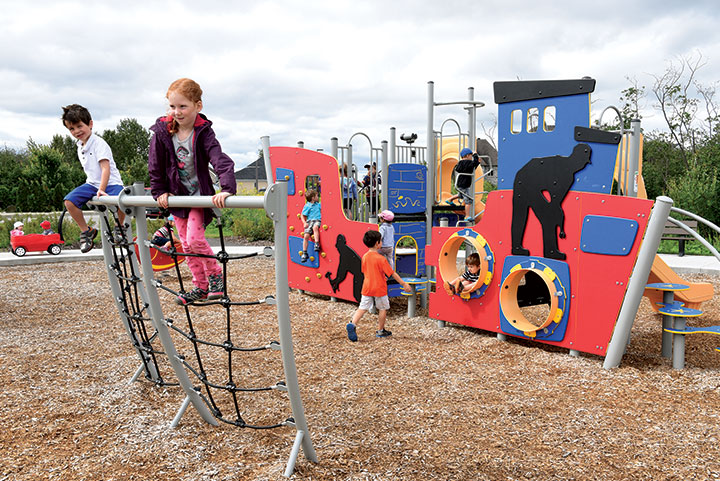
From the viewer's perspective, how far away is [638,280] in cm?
434

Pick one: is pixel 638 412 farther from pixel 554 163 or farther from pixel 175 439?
pixel 175 439

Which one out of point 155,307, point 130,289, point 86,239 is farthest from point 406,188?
point 155,307

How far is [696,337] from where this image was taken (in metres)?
5.85

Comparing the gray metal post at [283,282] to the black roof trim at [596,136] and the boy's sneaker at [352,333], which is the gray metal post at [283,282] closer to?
the boy's sneaker at [352,333]

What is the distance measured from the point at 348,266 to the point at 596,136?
362 centimetres

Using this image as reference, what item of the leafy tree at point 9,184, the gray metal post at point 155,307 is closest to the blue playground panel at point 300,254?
the gray metal post at point 155,307

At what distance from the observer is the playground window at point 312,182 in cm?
752

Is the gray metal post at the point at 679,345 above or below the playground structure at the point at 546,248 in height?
below

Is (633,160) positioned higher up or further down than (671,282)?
higher up

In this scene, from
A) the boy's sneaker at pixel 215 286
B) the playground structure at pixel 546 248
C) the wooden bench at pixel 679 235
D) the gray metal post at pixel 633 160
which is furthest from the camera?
the wooden bench at pixel 679 235

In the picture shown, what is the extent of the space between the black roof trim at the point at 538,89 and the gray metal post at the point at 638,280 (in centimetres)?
130

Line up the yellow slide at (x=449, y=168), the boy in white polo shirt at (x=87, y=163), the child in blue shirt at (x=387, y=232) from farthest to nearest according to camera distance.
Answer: the yellow slide at (x=449, y=168), the child in blue shirt at (x=387, y=232), the boy in white polo shirt at (x=87, y=163)

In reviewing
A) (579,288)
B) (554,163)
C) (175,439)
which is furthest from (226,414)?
(554,163)

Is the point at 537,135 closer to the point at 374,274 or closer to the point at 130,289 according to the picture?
the point at 374,274
